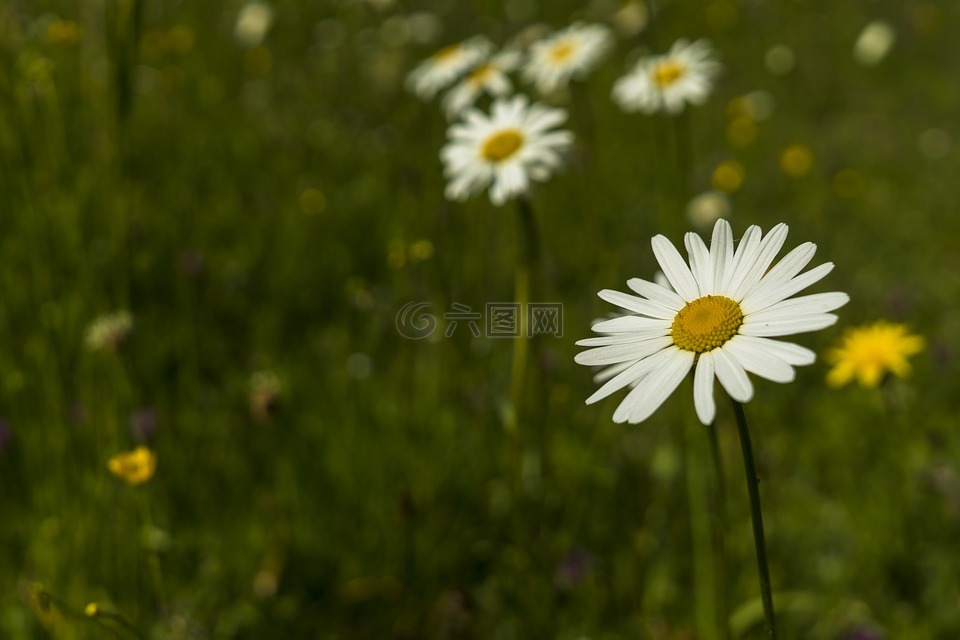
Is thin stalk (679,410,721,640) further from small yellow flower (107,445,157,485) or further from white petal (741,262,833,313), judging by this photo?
small yellow flower (107,445,157,485)

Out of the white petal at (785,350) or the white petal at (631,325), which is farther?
the white petal at (631,325)

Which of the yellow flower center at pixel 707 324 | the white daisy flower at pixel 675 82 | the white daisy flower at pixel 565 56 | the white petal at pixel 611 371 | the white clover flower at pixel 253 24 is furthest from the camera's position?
the white clover flower at pixel 253 24

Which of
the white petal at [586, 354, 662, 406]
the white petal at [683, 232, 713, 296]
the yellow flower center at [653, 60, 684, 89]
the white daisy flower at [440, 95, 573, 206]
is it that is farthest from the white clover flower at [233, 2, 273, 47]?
the white petal at [586, 354, 662, 406]

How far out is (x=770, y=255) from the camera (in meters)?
0.81

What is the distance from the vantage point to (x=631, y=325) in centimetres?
85

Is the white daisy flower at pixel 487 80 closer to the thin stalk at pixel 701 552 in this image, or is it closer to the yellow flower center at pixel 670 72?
the yellow flower center at pixel 670 72

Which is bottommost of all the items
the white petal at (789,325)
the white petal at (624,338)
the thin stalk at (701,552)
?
the thin stalk at (701,552)

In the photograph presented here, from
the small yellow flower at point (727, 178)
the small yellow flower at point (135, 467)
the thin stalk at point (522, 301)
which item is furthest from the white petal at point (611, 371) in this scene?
the small yellow flower at point (727, 178)

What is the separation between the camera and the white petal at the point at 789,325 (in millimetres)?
693

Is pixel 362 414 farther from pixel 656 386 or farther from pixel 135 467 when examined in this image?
pixel 656 386

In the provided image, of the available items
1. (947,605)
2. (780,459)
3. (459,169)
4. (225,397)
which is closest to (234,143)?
(225,397)

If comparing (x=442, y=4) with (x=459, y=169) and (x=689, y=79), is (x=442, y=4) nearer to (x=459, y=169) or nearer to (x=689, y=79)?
(x=689, y=79)

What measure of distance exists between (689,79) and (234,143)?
2176 mm

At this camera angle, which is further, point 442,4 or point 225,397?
point 442,4
